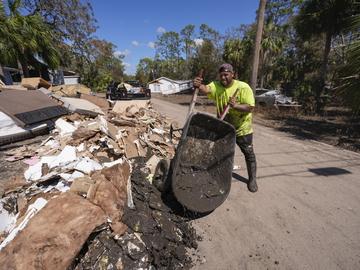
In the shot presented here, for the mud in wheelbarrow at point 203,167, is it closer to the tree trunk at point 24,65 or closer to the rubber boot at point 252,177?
the rubber boot at point 252,177

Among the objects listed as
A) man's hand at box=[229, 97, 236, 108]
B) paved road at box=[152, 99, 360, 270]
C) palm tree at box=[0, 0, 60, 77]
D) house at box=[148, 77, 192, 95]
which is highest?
palm tree at box=[0, 0, 60, 77]

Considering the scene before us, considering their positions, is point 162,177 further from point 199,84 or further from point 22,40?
point 22,40

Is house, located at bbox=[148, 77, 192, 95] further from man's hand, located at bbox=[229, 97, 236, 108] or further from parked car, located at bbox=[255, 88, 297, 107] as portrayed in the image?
man's hand, located at bbox=[229, 97, 236, 108]

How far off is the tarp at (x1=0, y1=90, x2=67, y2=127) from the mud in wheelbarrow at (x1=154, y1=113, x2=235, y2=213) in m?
3.56

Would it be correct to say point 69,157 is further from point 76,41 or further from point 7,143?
point 76,41

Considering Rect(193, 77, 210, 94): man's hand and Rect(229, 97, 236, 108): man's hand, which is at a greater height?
Rect(193, 77, 210, 94): man's hand

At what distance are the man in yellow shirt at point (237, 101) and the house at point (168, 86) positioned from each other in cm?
4035

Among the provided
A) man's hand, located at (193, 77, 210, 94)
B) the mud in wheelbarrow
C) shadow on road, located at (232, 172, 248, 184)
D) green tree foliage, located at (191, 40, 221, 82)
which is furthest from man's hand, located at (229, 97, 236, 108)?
green tree foliage, located at (191, 40, 221, 82)

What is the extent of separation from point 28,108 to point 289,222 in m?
5.95

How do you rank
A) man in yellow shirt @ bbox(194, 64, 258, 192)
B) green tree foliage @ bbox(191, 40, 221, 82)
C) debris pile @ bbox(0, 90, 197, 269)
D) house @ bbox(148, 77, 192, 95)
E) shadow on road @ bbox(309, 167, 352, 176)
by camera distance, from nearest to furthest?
debris pile @ bbox(0, 90, 197, 269)
man in yellow shirt @ bbox(194, 64, 258, 192)
shadow on road @ bbox(309, 167, 352, 176)
green tree foliage @ bbox(191, 40, 221, 82)
house @ bbox(148, 77, 192, 95)

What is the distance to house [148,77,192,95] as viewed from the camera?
44853 millimetres

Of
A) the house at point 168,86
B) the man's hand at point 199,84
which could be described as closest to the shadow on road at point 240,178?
the man's hand at point 199,84

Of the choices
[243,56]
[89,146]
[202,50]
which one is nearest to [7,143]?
[89,146]

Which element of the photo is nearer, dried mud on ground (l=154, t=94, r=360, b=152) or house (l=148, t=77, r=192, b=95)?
dried mud on ground (l=154, t=94, r=360, b=152)
